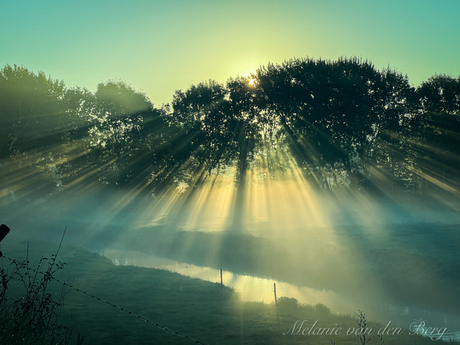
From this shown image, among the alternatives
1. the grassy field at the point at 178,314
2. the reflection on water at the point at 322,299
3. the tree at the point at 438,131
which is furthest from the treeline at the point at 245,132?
the grassy field at the point at 178,314

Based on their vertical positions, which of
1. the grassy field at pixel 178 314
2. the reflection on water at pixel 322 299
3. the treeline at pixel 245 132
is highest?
the treeline at pixel 245 132

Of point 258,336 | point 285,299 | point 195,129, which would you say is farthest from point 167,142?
point 258,336

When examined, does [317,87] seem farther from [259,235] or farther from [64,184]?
[64,184]

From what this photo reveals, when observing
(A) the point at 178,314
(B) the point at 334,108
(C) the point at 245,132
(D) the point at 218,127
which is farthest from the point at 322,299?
(D) the point at 218,127

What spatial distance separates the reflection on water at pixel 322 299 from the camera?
18203 millimetres

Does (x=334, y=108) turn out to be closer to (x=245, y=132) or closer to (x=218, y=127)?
(x=245, y=132)

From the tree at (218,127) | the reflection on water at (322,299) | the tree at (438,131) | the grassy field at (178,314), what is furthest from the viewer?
the tree at (218,127)

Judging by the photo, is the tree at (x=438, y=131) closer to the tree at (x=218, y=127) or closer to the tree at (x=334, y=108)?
the tree at (x=334, y=108)

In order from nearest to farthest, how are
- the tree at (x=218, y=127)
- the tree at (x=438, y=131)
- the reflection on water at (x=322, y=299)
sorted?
the reflection on water at (x=322, y=299), the tree at (x=438, y=131), the tree at (x=218, y=127)

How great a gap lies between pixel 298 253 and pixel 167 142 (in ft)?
125

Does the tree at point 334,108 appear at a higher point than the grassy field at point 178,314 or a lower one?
higher

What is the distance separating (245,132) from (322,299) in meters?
37.9

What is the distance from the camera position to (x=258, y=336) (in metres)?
12.9

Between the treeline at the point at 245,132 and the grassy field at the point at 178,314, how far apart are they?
117 feet
